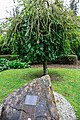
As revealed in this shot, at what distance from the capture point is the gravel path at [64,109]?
14.1 ft

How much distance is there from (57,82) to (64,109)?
1.66 meters

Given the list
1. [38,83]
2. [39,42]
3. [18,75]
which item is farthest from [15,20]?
[38,83]

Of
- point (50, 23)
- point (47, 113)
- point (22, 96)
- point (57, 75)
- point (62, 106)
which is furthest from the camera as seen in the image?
point (57, 75)

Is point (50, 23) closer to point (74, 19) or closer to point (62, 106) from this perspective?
point (74, 19)

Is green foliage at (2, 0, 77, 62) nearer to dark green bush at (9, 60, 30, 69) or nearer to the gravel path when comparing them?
the gravel path

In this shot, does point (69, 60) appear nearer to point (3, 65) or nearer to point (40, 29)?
point (3, 65)

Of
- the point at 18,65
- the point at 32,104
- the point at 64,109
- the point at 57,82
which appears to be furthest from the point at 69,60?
the point at 32,104

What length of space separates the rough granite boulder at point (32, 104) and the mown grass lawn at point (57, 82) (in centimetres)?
101

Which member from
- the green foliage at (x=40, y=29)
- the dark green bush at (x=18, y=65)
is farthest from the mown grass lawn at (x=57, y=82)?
the dark green bush at (x=18, y=65)

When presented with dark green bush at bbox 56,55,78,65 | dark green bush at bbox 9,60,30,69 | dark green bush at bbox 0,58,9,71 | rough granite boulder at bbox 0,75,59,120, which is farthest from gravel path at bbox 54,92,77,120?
dark green bush at bbox 56,55,78,65

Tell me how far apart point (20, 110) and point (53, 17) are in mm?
2883

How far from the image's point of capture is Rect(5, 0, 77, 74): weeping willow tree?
5770 mm

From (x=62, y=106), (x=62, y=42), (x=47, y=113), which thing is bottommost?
Answer: (x=62, y=106)

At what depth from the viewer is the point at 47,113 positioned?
12.0ft
